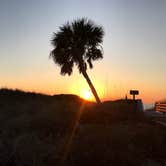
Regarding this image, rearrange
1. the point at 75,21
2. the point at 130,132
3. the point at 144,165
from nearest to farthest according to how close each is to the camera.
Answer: the point at 144,165, the point at 130,132, the point at 75,21

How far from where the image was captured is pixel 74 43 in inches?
1006

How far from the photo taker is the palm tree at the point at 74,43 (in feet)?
82.8

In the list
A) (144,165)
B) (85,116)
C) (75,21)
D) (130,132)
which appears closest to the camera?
(144,165)

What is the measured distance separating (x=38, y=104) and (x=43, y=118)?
595cm

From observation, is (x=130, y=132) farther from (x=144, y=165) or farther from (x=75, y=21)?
(x=75, y=21)

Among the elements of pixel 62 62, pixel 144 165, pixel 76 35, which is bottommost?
pixel 144 165

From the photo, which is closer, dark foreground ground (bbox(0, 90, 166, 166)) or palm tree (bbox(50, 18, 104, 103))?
dark foreground ground (bbox(0, 90, 166, 166))

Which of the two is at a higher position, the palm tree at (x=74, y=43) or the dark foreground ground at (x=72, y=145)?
the palm tree at (x=74, y=43)

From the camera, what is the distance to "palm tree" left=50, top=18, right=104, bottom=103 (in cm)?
2523

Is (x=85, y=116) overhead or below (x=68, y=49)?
below

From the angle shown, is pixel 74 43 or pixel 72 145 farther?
pixel 74 43

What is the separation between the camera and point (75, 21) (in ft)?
82.9

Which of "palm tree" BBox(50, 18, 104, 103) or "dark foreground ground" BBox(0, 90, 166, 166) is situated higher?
"palm tree" BBox(50, 18, 104, 103)

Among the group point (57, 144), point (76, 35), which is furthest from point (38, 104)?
point (57, 144)
